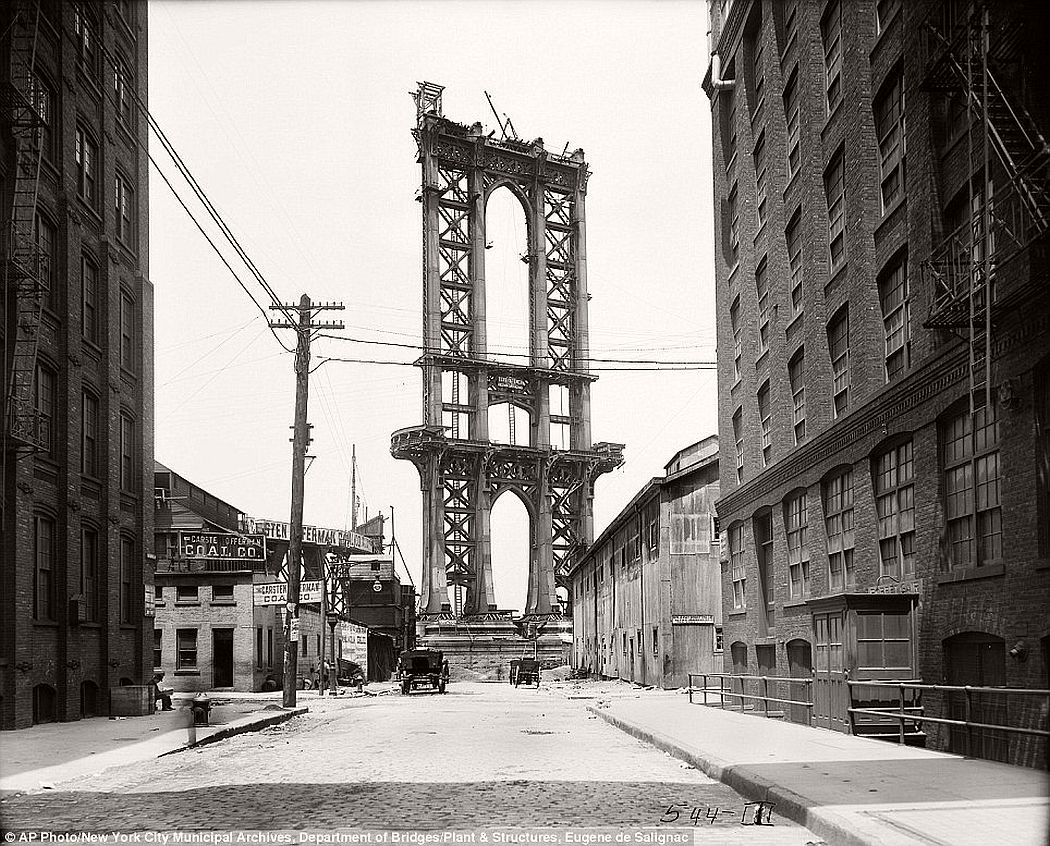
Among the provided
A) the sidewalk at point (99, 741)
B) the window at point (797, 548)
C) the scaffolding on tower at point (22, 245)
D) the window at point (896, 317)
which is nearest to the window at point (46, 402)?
the scaffolding on tower at point (22, 245)

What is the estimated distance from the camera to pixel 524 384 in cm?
8625

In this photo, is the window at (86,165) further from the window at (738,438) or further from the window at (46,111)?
the window at (738,438)

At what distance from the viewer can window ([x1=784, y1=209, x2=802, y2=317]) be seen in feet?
93.8

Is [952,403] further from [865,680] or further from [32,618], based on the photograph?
[32,618]

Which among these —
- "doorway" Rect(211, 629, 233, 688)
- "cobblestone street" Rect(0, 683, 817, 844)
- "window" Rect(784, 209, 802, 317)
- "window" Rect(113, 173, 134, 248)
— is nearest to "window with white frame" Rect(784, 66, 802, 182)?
"window" Rect(784, 209, 802, 317)

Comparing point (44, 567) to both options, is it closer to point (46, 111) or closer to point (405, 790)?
point (46, 111)

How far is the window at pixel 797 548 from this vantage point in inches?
1093

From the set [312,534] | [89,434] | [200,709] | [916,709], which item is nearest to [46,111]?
[89,434]

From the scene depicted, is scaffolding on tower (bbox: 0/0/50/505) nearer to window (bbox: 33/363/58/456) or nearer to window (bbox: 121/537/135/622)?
window (bbox: 33/363/58/456)

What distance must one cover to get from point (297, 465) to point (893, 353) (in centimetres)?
1694

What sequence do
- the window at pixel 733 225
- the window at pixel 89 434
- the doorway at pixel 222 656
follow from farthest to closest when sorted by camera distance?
the doorway at pixel 222 656 → the window at pixel 733 225 → the window at pixel 89 434

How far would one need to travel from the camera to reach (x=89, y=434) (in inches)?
1199

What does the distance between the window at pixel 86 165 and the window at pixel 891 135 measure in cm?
1900

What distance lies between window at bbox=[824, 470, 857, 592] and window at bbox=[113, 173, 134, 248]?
20.1 meters
